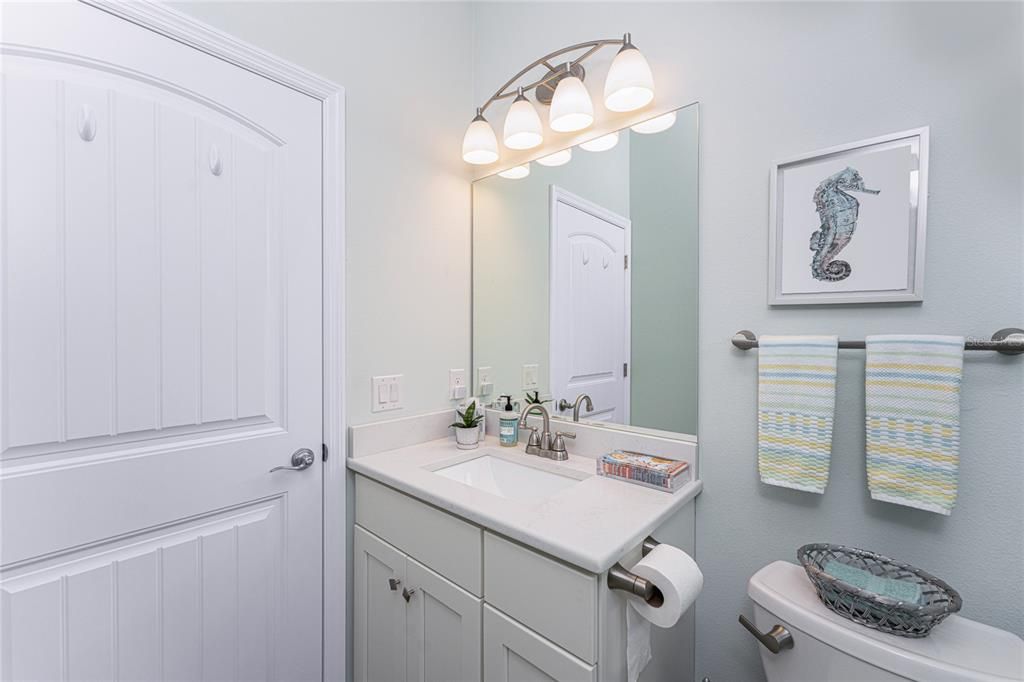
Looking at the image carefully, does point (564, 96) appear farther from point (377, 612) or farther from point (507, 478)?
point (377, 612)

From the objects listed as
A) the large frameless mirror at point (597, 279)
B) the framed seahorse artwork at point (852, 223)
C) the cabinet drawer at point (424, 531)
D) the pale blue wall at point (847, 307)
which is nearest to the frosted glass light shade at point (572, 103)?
the large frameless mirror at point (597, 279)

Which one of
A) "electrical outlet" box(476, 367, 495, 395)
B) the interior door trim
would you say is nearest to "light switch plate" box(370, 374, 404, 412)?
the interior door trim

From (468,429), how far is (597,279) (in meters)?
0.70

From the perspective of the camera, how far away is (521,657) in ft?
3.15

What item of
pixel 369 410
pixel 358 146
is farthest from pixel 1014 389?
pixel 358 146

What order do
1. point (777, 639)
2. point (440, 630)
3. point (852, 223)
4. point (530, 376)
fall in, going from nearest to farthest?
point (777, 639) → point (852, 223) → point (440, 630) → point (530, 376)

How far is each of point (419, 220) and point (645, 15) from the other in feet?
3.18

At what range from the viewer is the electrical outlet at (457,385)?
5.77ft

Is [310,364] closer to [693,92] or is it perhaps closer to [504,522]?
[504,522]

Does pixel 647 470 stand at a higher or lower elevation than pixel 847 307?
lower

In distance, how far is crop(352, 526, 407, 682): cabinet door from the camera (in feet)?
4.15

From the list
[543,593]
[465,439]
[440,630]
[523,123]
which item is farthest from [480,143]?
[440,630]

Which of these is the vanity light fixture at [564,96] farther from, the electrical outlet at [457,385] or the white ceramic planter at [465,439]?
the white ceramic planter at [465,439]

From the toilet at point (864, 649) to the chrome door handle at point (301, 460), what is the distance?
1224 mm
